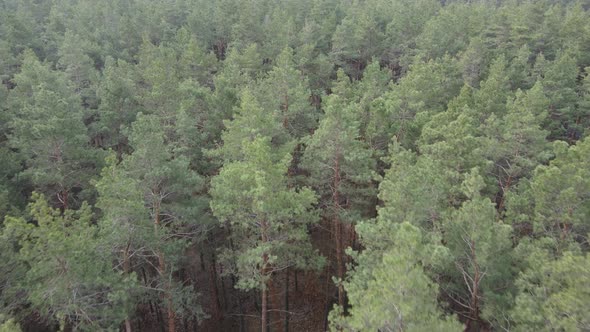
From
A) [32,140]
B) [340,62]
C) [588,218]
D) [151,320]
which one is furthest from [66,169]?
[340,62]

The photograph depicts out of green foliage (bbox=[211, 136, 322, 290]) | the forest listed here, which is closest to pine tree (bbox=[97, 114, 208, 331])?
the forest

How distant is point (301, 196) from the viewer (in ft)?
50.1

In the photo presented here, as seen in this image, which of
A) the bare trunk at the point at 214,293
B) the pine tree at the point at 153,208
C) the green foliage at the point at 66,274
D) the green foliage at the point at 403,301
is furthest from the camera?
the bare trunk at the point at 214,293

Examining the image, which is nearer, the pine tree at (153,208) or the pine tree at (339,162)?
the pine tree at (153,208)

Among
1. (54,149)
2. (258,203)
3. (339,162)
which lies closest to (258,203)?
(258,203)

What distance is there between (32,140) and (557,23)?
4041 centimetres

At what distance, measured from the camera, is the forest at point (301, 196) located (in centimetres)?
1177

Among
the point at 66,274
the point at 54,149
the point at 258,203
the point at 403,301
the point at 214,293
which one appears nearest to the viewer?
the point at 403,301

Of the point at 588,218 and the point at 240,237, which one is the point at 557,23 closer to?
the point at 588,218

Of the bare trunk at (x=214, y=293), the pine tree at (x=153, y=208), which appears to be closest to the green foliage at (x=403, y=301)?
the pine tree at (x=153, y=208)

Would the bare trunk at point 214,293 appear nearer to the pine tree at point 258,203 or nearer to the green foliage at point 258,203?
the pine tree at point 258,203

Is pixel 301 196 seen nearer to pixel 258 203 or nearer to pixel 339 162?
pixel 258 203

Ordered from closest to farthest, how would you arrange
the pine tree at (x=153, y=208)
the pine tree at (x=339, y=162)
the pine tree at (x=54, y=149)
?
1. the pine tree at (x=153, y=208)
2. the pine tree at (x=339, y=162)
3. the pine tree at (x=54, y=149)

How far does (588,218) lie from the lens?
41.5 ft
